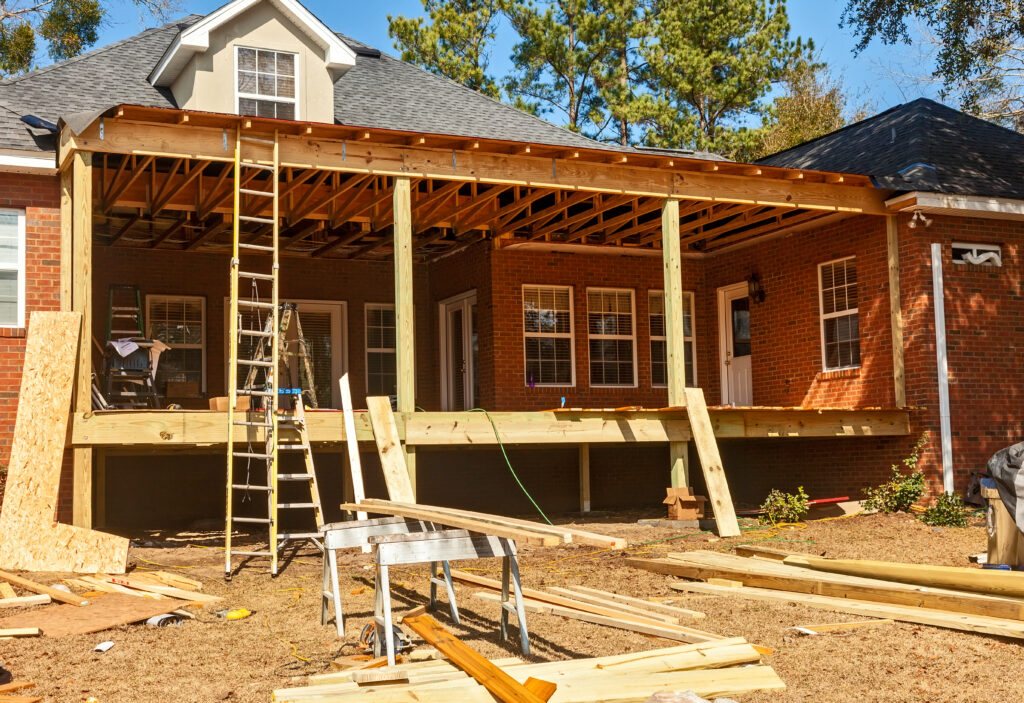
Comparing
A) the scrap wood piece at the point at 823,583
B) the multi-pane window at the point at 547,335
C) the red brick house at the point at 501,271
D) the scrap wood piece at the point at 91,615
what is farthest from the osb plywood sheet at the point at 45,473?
the multi-pane window at the point at 547,335

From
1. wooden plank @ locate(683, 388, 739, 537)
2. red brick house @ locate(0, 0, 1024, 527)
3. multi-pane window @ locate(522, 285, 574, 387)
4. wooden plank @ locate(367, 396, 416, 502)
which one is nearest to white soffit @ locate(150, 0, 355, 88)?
red brick house @ locate(0, 0, 1024, 527)

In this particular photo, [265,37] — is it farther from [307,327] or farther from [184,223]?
[307,327]

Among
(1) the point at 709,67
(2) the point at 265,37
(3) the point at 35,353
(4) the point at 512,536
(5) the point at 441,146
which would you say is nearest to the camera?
(4) the point at 512,536

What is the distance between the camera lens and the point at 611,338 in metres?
18.1

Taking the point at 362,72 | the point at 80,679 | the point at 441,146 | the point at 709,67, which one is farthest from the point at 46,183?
the point at 709,67

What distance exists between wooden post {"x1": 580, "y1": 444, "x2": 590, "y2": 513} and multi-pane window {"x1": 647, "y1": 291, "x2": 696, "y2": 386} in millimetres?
2417

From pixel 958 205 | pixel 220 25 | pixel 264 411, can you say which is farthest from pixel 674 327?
pixel 220 25

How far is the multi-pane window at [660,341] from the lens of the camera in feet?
60.1

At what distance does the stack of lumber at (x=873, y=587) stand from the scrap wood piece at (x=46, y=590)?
515 centimetres

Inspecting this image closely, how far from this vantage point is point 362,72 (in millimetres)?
17938

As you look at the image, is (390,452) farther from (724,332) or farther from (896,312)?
(724,332)

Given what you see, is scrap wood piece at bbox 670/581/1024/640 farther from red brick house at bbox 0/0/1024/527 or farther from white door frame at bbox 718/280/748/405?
white door frame at bbox 718/280/748/405

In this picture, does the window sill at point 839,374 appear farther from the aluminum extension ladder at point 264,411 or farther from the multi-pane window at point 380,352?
the aluminum extension ladder at point 264,411

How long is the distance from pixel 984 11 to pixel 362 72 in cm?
1036
